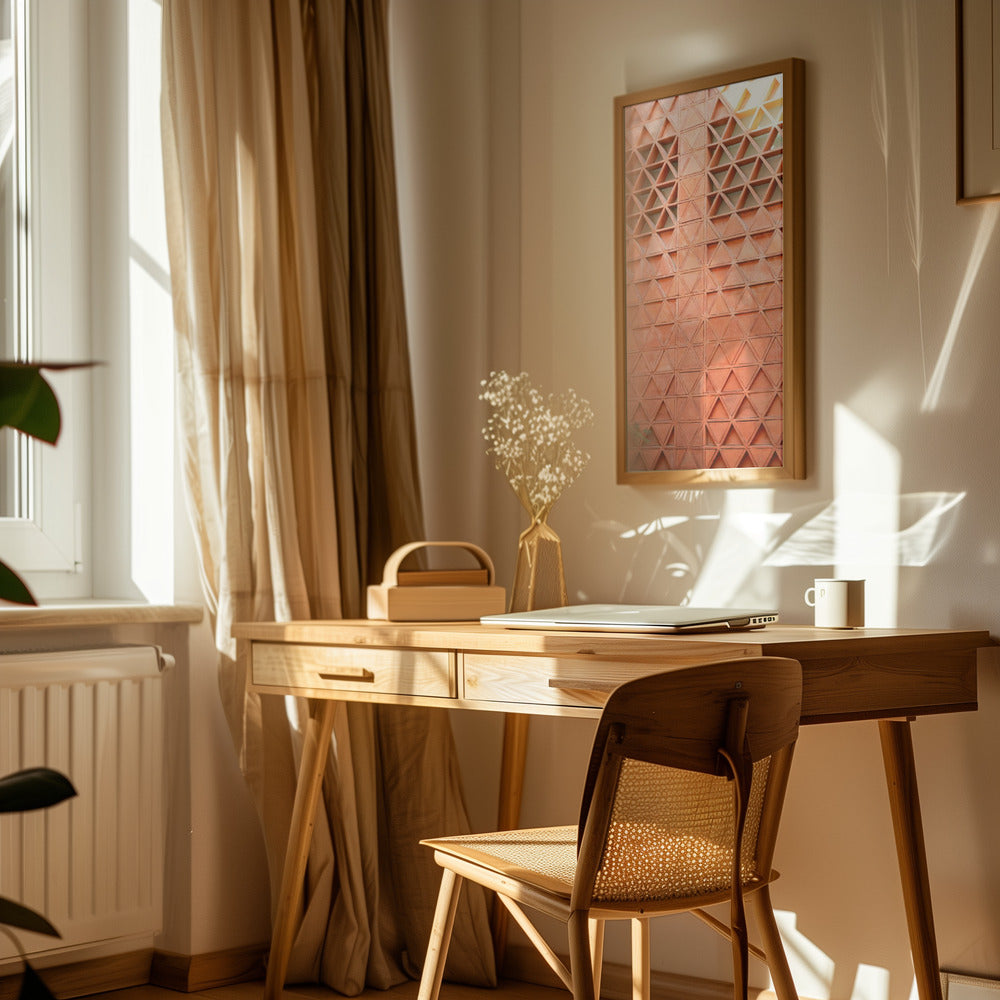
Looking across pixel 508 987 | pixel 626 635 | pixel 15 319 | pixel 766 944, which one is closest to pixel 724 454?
pixel 626 635

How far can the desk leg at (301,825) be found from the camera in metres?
2.34

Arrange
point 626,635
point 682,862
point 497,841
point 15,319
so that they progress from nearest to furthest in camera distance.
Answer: point 682,862, point 497,841, point 626,635, point 15,319

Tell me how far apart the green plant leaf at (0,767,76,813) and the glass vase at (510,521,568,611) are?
1.94 meters

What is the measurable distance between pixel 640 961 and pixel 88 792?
41.5 inches

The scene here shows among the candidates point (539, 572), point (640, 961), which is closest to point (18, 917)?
point (640, 961)

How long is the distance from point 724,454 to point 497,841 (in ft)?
3.01

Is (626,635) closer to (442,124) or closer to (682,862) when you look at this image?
(682,862)

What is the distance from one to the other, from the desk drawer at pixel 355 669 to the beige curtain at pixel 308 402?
0.17m

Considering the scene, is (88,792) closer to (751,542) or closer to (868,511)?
(751,542)

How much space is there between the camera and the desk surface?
5.91 ft

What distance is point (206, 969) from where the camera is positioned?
99.8 inches

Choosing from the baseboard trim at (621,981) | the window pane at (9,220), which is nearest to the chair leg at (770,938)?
the baseboard trim at (621,981)

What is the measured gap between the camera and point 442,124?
2.88 m

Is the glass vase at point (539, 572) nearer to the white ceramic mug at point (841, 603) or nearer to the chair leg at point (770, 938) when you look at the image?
the white ceramic mug at point (841, 603)
